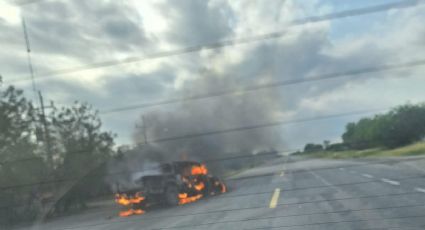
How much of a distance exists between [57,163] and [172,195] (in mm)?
2964

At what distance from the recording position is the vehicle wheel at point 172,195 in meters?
6.46

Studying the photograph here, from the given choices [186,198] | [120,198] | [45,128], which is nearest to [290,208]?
[186,198]

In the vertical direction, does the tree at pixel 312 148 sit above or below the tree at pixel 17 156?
below

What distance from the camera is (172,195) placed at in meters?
6.68

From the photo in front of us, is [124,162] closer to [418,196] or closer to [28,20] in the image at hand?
[28,20]

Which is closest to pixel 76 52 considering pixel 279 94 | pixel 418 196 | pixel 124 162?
pixel 124 162

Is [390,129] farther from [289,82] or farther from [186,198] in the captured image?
[186,198]

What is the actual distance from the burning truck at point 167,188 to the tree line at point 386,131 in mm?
1508

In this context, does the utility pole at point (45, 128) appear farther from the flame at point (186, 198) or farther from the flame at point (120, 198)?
the flame at point (186, 198)

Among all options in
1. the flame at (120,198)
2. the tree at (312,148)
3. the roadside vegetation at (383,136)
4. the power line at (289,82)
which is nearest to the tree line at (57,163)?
the power line at (289,82)

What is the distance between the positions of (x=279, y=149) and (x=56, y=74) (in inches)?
65.3

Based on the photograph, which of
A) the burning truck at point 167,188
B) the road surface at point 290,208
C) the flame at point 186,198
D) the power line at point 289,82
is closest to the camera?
the power line at point 289,82

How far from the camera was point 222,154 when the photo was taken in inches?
135

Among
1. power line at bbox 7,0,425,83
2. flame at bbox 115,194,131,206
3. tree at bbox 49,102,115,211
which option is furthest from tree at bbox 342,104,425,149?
flame at bbox 115,194,131,206
